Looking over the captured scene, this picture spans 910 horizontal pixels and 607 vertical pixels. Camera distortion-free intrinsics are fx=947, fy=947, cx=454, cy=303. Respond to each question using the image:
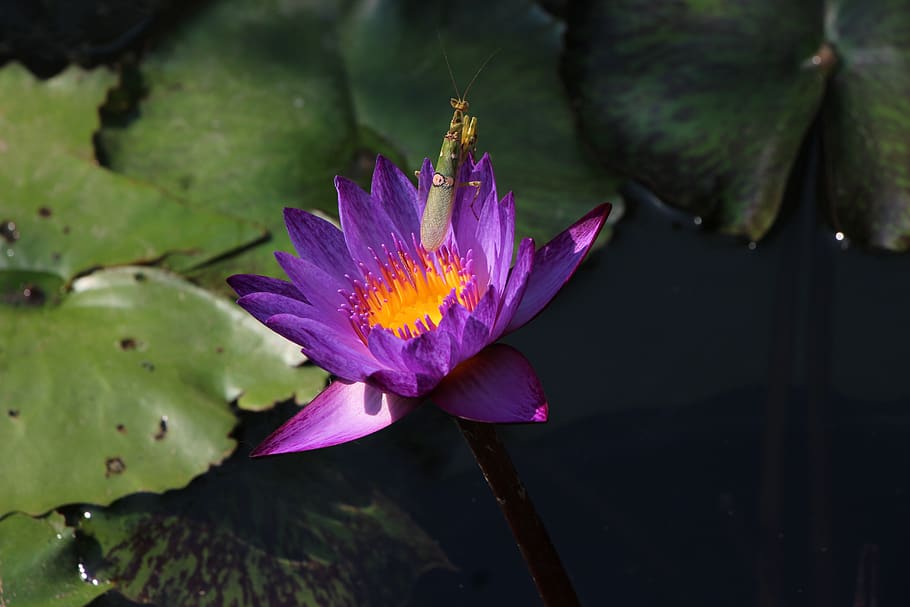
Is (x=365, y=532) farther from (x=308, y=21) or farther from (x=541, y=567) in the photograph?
(x=308, y=21)

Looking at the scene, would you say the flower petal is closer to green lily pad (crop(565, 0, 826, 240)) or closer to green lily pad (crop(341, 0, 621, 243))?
green lily pad (crop(341, 0, 621, 243))

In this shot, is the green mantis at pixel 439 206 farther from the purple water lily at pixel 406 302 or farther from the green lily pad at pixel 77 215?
the green lily pad at pixel 77 215

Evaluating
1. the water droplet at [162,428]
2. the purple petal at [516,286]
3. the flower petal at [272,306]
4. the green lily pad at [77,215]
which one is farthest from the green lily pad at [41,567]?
the purple petal at [516,286]

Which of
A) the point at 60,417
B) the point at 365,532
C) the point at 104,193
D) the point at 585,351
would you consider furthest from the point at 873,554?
the point at 104,193

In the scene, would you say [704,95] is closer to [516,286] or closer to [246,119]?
[246,119]

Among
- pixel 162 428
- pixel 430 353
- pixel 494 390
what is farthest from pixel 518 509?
pixel 162 428

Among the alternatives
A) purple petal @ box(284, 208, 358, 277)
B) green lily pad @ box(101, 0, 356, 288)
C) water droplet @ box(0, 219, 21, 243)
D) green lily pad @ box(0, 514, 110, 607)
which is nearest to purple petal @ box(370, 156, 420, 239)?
purple petal @ box(284, 208, 358, 277)
